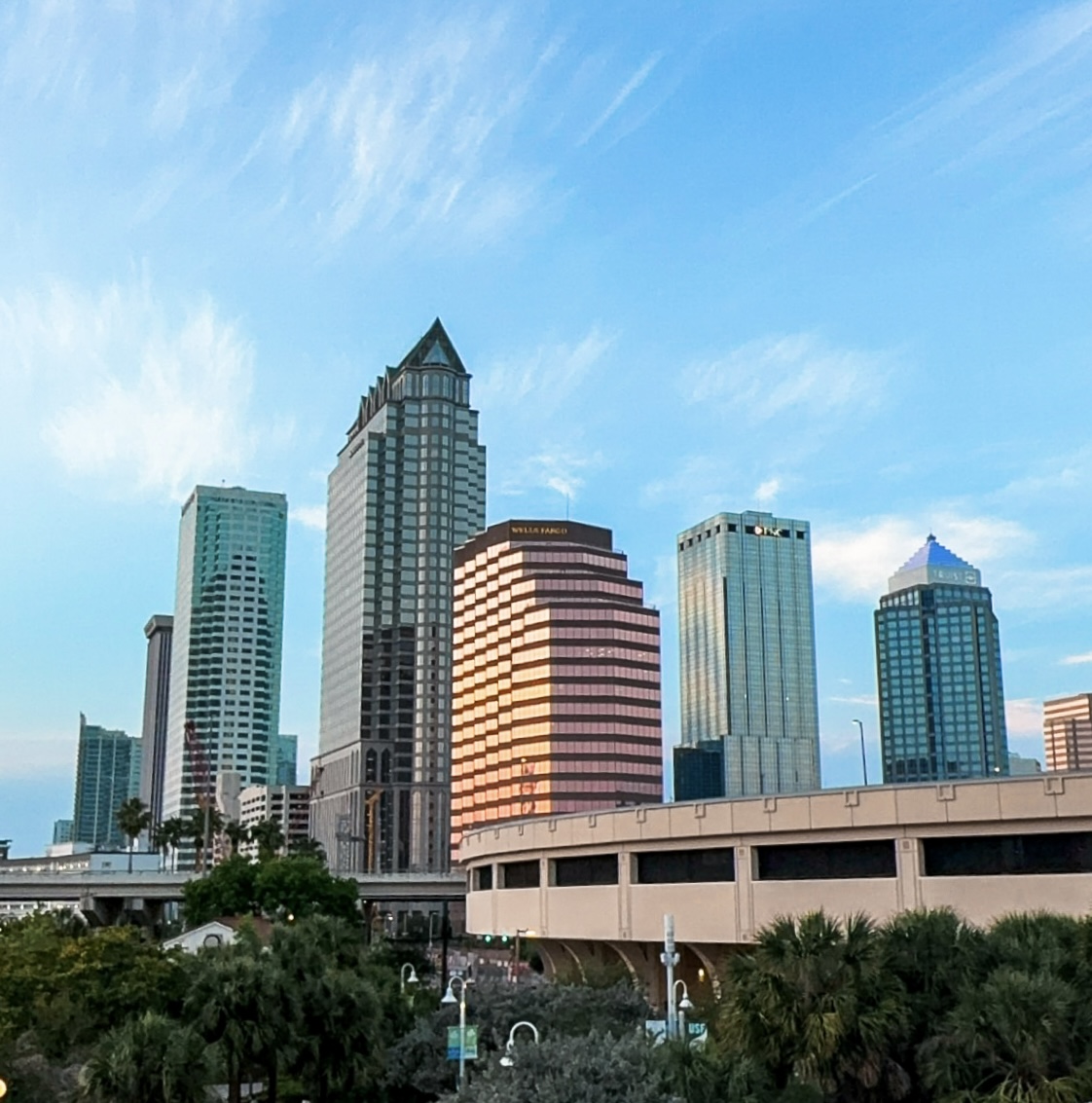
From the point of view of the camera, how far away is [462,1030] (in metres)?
32.5

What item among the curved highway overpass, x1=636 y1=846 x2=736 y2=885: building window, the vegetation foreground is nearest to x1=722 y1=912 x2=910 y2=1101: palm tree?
the vegetation foreground

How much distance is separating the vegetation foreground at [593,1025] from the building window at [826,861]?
424 inches

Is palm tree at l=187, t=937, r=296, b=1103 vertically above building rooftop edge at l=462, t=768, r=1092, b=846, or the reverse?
building rooftop edge at l=462, t=768, r=1092, b=846

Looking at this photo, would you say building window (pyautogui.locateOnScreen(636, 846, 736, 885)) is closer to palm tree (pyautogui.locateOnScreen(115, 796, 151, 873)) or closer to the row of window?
the row of window

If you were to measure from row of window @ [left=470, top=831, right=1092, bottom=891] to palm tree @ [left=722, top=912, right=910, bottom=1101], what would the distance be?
2038 cm

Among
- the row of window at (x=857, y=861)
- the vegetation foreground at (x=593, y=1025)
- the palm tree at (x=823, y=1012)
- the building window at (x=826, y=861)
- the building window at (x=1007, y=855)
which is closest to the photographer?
the vegetation foreground at (x=593, y=1025)

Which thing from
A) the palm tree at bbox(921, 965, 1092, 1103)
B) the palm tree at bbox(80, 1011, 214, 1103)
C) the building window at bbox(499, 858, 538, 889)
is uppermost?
the building window at bbox(499, 858, 538, 889)

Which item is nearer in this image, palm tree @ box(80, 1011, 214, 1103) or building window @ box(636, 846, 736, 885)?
palm tree @ box(80, 1011, 214, 1103)

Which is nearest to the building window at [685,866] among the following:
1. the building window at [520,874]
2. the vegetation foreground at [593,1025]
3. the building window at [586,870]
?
the building window at [586,870]

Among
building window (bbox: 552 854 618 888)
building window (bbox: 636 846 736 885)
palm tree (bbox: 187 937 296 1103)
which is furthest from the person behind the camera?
building window (bbox: 552 854 618 888)

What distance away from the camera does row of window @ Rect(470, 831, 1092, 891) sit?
4856 cm

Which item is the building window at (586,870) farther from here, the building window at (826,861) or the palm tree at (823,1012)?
the palm tree at (823,1012)

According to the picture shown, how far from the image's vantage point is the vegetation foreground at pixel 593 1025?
2642cm

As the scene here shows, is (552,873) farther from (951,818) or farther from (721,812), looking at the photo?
(951,818)
